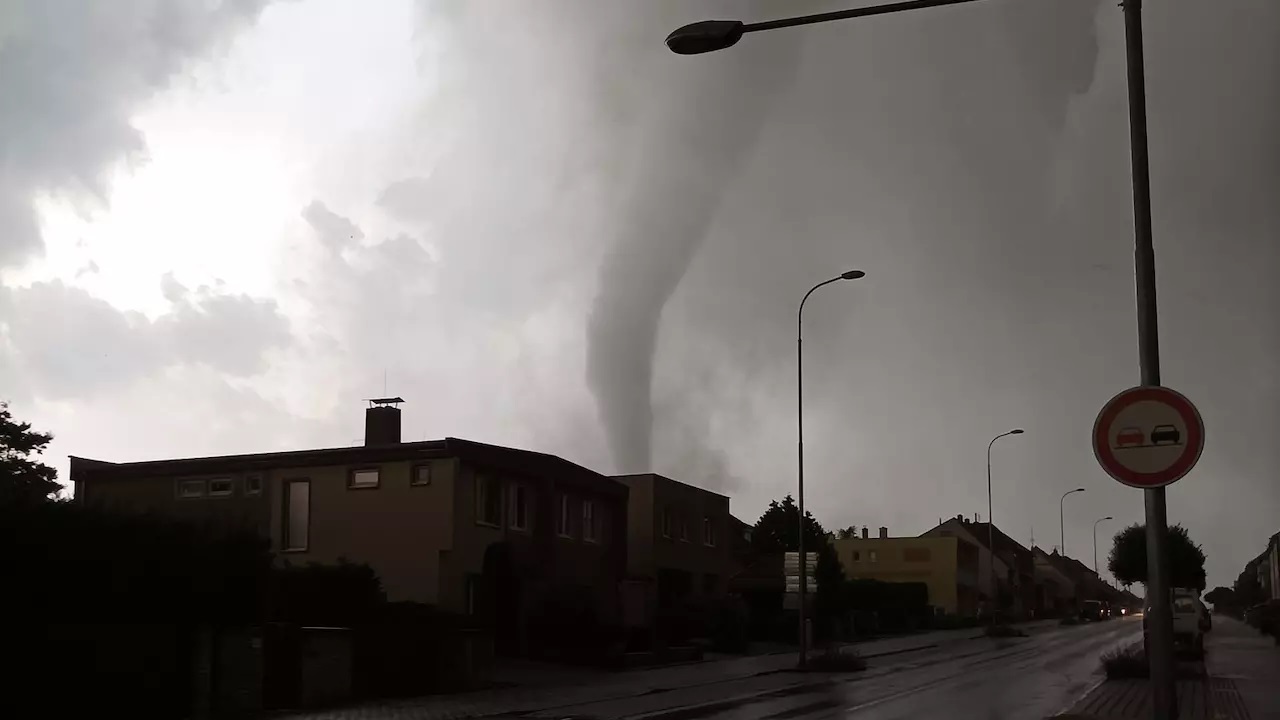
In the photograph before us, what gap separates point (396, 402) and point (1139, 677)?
26783 mm

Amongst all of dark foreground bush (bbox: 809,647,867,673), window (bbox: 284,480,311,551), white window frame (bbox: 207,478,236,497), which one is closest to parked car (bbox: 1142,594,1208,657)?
dark foreground bush (bbox: 809,647,867,673)

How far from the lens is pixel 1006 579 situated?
128 m

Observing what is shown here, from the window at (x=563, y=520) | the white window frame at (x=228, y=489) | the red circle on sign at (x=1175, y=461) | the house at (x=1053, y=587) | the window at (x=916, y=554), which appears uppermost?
the white window frame at (x=228, y=489)

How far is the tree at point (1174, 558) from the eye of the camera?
47719 mm

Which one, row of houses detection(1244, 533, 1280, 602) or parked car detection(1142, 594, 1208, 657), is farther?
row of houses detection(1244, 533, 1280, 602)

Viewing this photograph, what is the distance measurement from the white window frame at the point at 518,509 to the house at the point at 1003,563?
233 feet

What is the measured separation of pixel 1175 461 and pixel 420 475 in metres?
33.1

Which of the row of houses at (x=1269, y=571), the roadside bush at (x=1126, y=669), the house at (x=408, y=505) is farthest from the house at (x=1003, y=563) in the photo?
the roadside bush at (x=1126, y=669)

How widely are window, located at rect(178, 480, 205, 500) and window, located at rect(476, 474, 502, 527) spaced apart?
32.1ft

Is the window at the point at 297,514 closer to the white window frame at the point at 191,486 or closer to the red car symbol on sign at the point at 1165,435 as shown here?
the white window frame at the point at 191,486

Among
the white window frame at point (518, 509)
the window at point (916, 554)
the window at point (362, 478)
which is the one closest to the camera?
the window at point (362, 478)

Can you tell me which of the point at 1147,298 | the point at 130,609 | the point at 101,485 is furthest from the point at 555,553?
the point at 1147,298

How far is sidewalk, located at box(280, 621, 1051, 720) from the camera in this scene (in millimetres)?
22438

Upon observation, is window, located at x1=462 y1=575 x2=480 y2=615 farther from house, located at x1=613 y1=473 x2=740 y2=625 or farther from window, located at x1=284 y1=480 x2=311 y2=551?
house, located at x1=613 y1=473 x2=740 y2=625
